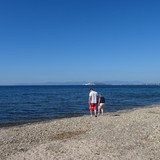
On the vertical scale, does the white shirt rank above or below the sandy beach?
above

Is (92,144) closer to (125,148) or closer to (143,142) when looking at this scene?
(125,148)

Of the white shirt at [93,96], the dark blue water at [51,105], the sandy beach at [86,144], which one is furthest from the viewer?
the dark blue water at [51,105]

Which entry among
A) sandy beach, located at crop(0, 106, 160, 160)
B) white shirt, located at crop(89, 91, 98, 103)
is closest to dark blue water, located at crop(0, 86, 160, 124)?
white shirt, located at crop(89, 91, 98, 103)

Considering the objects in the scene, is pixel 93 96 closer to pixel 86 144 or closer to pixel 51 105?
pixel 86 144

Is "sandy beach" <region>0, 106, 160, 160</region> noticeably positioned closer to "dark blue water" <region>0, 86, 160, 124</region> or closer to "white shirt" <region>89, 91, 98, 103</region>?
"white shirt" <region>89, 91, 98, 103</region>

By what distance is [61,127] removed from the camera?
66.3 ft

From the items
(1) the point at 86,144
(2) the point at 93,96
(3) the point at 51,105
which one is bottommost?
(3) the point at 51,105

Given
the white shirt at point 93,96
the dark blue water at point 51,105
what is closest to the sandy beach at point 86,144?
the white shirt at point 93,96

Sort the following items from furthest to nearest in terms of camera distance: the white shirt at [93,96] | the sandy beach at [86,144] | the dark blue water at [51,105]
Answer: the dark blue water at [51,105] < the white shirt at [93,96] < the sandy beach at [86,144]

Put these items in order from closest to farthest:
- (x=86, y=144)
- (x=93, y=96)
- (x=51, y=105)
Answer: (x=86, y=144)
(x=93, y=96)
(x=51, y=105)

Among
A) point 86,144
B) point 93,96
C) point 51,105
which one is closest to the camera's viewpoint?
point 86,144

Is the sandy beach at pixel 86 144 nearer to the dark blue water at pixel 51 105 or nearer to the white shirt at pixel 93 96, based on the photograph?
the white shirt at pixel 93 96

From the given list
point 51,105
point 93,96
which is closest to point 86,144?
point 93,96

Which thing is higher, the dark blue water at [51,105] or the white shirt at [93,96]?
the white shirt at [93,96]
